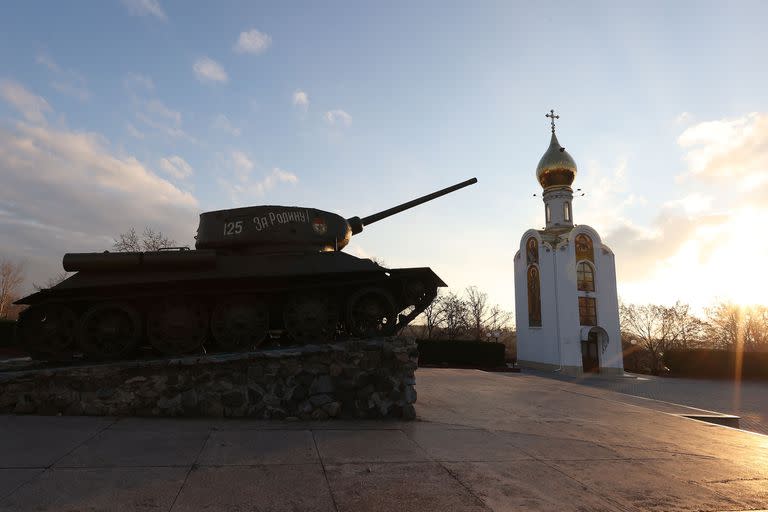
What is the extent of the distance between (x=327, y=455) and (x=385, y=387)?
249cm

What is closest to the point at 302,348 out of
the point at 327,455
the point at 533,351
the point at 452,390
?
the point at 327,455

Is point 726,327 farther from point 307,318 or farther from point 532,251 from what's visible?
point 307,318

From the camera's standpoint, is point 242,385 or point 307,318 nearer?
point 242,385

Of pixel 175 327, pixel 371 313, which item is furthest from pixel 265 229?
pixel 371 313

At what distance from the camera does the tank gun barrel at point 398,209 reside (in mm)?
10812

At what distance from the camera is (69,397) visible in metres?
6.99

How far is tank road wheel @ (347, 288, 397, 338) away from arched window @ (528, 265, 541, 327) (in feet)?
98.6

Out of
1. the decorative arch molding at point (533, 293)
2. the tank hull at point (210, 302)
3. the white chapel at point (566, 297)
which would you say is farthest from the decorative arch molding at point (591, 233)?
the tank hull at point (210, 302)

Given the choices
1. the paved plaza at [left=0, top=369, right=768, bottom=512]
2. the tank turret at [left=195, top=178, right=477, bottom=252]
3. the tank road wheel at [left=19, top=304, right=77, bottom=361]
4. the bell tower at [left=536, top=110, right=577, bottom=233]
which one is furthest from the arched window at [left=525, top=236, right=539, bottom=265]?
the tank road wheel at [left=19, top=304, right=77, bottom=361]

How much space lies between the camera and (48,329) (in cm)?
A: 782

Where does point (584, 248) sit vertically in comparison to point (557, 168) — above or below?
below

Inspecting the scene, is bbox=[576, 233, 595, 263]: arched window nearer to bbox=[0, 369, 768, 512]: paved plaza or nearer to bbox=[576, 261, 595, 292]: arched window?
bbox=[576, 261, 595, 292]: arched window

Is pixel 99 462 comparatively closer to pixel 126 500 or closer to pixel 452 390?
pixel 126 500

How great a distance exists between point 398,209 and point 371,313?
369cm
